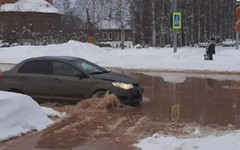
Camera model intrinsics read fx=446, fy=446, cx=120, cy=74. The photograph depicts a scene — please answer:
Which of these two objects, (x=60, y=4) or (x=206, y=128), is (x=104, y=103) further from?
(x=60, y=4)

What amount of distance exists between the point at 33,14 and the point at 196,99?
231ft

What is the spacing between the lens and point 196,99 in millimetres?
13594

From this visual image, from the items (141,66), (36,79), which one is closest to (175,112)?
(36,79)

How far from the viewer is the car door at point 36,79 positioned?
12.3 metres

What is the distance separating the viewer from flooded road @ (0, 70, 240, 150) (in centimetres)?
809

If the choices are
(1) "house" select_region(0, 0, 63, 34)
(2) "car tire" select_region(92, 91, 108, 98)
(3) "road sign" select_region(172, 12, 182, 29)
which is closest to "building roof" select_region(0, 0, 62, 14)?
(1) "house" select_region(0, 0, 63, 34)

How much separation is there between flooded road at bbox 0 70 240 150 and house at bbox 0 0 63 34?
56.0 meters

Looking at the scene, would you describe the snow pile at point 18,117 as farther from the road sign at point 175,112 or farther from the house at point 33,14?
the house at point 33,14

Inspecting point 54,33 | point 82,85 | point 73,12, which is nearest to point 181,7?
point 54,33

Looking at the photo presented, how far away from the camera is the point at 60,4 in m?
117

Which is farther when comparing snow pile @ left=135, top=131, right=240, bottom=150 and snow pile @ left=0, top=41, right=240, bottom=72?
snow pile @ left=0, top=41, right=240, bottom=72

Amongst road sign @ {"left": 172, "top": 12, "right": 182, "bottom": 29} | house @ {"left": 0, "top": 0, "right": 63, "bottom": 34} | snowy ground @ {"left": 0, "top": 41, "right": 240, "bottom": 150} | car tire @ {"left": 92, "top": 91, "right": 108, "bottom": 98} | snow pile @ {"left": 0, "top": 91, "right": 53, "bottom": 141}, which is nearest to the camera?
snowy ground @ {"left": 0, "top": 41, "right": 240, "bottom": 150}

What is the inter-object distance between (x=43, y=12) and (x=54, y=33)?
85.3ft

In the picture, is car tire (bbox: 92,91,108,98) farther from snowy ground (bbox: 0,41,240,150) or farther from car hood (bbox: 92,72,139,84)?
snowy ground (bbox: 0,41,240,150)
